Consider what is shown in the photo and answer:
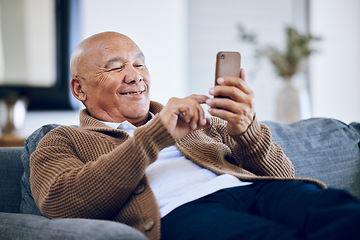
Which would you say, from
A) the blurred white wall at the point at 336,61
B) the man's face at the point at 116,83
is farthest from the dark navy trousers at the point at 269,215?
the blurred white wall at the point at 336,61

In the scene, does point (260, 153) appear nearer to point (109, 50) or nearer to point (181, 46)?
point (109, 50)

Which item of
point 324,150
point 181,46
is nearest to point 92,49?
point 324,150

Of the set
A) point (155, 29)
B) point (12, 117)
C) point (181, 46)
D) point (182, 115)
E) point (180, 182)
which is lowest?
point (12, 117)

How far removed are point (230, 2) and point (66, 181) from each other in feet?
8.96

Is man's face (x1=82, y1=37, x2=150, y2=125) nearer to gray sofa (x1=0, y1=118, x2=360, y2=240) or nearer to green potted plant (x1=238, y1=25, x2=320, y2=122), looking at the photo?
gray sofa (x1=0, y1=118, x2=360, y2=240)

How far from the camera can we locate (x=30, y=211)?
140 cm

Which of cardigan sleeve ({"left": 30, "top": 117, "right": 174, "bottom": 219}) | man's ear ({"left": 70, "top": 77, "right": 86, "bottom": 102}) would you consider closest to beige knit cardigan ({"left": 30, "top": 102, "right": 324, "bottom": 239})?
cardigan sleeve ({"left": 30, "top": 117, "right": 174, "bottom": 219})

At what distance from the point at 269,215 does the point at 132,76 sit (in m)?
0.70

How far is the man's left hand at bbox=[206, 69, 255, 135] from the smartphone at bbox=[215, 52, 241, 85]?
1.9 inches

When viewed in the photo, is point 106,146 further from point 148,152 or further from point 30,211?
point 30,211

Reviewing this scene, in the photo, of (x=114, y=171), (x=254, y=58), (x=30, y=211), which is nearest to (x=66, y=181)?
(x=114, y=171)

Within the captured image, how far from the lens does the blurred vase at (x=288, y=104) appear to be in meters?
2.99

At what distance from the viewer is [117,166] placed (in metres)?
1.09

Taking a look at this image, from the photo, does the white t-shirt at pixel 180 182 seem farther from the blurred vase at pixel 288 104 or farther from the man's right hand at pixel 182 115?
the blurred vase at pixel 288 104
